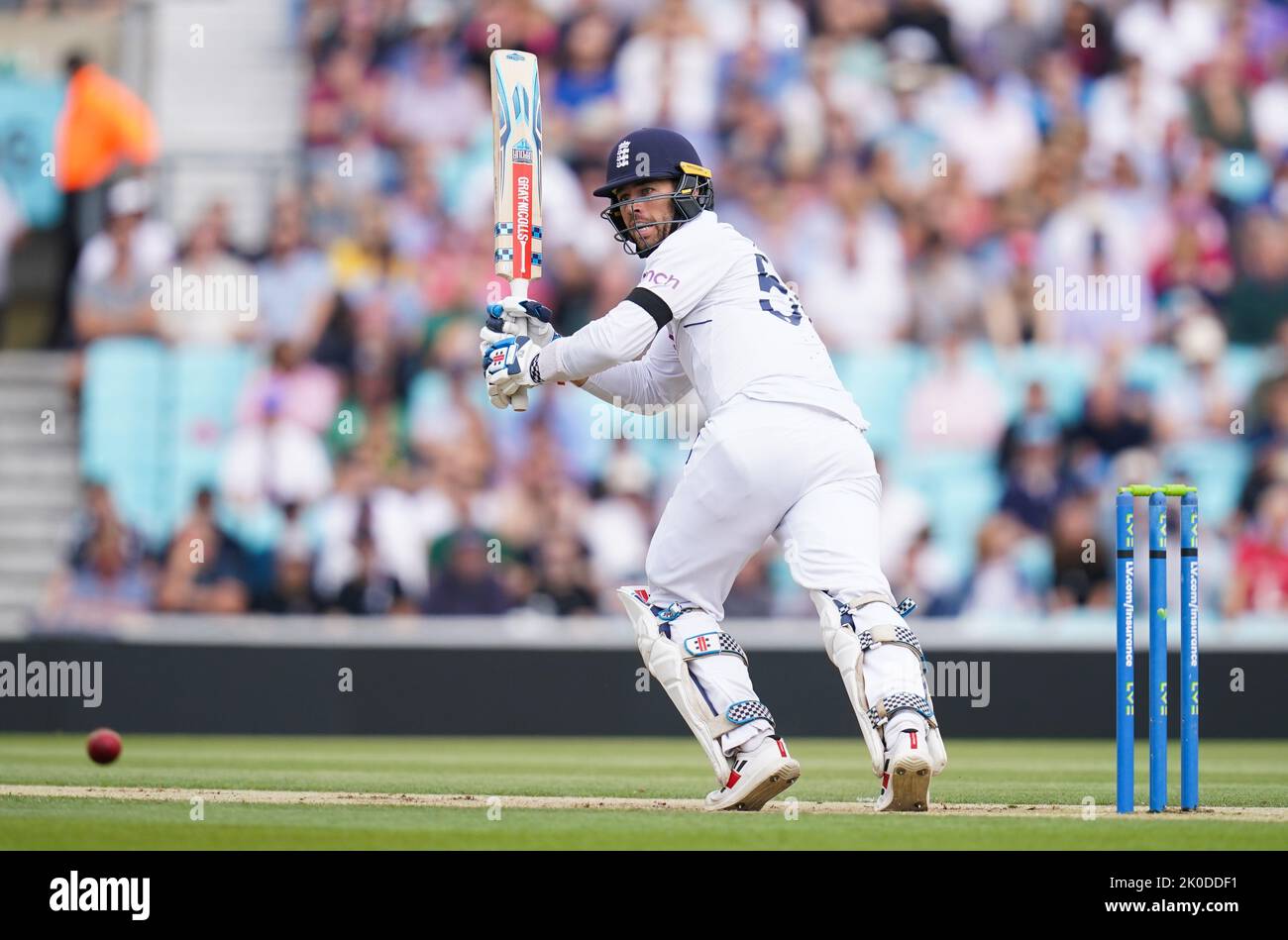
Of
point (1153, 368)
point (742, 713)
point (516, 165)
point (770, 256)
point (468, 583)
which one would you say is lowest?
point (742, 713)

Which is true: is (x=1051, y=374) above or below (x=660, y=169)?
below

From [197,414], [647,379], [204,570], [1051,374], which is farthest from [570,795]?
[197,414]

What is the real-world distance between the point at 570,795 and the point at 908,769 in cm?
161

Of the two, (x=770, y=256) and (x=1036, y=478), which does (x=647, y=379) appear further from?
(x=770, y=256)

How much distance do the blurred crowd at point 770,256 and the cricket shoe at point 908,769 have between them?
581 cm

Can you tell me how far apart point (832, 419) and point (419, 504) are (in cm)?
624

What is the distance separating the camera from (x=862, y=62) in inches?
559

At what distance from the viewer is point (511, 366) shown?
715 cm

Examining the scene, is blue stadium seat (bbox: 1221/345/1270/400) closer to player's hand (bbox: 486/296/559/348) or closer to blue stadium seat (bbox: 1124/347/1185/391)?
blue stadium seat (bbox: 1124/347/1185/391)

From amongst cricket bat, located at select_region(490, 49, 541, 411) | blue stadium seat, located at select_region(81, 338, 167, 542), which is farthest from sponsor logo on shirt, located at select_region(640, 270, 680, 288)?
blue stadium seat, located at select_region(81, 338, 167, 542)
